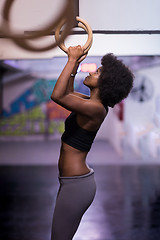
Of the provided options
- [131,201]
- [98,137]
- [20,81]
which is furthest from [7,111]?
[131,201]

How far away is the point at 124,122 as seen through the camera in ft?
23.0

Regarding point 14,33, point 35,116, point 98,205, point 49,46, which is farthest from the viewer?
point 35,116

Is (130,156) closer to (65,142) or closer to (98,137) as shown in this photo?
(98,137)

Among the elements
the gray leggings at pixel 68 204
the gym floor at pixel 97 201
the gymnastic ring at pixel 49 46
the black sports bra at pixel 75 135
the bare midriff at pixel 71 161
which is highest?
the gymnastic ring at pixel 49 46

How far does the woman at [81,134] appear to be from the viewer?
5.14ft

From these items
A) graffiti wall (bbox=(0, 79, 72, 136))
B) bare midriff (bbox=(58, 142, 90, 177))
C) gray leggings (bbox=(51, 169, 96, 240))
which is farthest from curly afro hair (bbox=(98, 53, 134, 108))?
graffiti wall (bbox=(0, 79, 72, 136))

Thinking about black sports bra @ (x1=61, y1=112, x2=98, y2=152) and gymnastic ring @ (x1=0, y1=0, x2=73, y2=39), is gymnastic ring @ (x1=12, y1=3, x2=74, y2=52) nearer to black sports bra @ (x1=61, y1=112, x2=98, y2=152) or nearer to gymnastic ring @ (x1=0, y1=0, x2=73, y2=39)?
gymnastic ring @ (x1=0, y1=0, x2=73, y2=39)

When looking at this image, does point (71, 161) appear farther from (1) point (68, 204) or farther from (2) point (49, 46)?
(2) point (49, 46)

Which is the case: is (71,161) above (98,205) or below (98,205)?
above

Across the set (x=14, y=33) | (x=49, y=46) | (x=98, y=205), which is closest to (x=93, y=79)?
Result: (x=14, y=33)

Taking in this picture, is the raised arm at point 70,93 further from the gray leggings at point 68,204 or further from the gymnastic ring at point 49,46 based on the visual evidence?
the gray leggings at point 68,204

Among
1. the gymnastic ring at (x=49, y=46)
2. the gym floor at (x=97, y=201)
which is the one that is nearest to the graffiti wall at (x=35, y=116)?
the gym floor at (x=97, y=201)

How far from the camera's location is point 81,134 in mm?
1618

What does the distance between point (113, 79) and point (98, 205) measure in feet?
8.72
